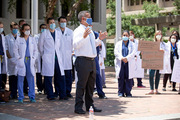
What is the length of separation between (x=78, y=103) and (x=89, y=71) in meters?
0.74

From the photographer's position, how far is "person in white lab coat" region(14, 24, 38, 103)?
10773mm

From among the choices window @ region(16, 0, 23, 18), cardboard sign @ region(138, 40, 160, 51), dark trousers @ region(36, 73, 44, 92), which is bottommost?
dark trousers @ region(36, 73, 44, 92)

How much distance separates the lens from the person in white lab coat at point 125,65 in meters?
12.2

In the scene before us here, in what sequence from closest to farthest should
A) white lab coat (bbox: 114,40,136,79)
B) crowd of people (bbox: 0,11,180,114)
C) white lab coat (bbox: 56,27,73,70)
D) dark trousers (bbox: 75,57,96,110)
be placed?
dark trousers (bbox: 75,57,96,110) → crowd of people (bbox: 0,11,180,114) → white lab coat (bbox: 56,27,73,70) → white lab coat (bbox: 114,40,136,79)

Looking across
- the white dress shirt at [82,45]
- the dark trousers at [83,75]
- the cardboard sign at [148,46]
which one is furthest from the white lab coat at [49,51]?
the cardboard sign at [148,46]

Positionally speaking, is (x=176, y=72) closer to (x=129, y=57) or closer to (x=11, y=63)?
(x=129, y=57)

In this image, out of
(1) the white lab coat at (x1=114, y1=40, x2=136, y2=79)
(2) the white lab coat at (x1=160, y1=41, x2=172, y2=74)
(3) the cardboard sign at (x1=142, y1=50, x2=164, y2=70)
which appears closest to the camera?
(1) the white lab coat at (x1=114, y1=40, x2=136, y2=79)

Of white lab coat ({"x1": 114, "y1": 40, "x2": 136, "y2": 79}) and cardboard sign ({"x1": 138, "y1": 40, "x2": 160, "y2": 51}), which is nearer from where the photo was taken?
white lab coat ({"x1": 114, "y1": 40, "x2": 136, "y2": 79})

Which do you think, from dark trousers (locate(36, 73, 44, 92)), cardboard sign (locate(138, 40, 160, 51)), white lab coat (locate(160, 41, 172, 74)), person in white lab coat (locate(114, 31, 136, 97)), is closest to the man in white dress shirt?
person in white lab coat (locate(114, 31, 136, 97))

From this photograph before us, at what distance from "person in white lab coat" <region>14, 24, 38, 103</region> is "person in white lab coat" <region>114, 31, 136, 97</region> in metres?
2.74

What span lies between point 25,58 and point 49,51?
30.5 inches

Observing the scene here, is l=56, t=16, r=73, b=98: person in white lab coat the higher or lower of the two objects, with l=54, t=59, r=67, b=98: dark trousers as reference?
higher

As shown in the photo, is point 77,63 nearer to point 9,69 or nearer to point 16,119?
point 16,119

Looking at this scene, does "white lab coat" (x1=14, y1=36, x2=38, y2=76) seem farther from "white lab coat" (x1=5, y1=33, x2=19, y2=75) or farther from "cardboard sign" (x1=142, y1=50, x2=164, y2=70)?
"cardboard sign" (x1=142, y1=50, x2=164, y2=70)
